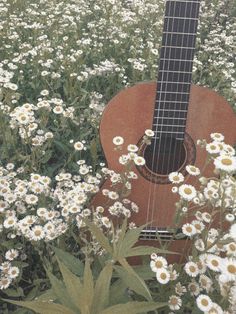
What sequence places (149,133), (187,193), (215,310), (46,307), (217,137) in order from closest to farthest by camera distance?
(46,307)
(215,310)
(187,193)
(217,137)
(149,133)

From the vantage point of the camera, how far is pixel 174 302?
1.37 m

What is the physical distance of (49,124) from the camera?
2.68m

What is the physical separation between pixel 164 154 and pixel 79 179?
0.36 metres

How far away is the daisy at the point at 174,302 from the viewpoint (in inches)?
53.1

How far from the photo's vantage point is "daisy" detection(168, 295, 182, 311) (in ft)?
4.43

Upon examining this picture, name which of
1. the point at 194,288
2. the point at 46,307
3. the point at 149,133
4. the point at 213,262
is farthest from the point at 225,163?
the point at 46,307

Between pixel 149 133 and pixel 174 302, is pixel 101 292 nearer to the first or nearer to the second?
pixel 174 302

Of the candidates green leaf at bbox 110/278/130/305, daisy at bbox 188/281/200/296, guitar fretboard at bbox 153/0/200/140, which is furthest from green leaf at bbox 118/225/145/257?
guitar fretboard at bbox 153/0/200/140

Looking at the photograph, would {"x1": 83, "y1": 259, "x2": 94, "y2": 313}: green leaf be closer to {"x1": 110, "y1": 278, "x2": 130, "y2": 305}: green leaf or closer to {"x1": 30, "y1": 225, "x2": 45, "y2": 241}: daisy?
{"x1": 110, "y1": 278, "x2": 130, "y2": 305}: green leaf

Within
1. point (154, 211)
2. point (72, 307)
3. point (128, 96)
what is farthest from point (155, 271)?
point (128, 96)

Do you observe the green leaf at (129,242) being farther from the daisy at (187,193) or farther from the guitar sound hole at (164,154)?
the guitar sound hole at (164,154)

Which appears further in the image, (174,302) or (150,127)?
(150,127)

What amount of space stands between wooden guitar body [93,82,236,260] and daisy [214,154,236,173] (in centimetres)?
55

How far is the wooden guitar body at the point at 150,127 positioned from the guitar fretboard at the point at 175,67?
0.04m
